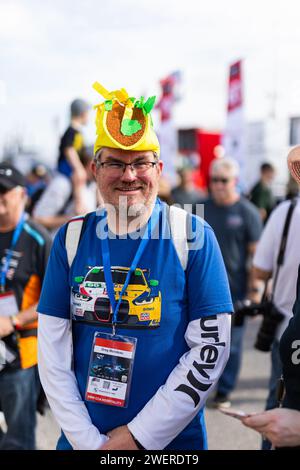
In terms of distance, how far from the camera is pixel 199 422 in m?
2.05

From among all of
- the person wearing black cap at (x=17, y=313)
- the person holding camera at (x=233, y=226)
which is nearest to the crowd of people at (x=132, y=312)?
the person wearing black cap at (x=17, y=313)

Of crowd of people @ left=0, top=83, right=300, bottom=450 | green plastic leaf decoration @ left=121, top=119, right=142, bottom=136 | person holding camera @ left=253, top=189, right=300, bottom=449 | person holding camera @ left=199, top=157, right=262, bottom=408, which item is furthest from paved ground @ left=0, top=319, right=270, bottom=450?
green plastic leaf decoration @ left=121, top=119, right=142, bottom=136

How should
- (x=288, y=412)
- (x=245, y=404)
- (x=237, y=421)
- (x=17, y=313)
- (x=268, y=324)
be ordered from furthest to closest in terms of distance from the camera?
1. (x=245, y=404)
2. (x=237, y=421)
3. (x=268, y=324)
4. (x=17, y=313)
5. (x=288, y=412)

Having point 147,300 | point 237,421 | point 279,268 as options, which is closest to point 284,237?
point 279,268

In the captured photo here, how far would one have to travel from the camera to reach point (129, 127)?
1.95m

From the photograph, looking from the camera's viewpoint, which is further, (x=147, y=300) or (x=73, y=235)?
(x=73, y=235)

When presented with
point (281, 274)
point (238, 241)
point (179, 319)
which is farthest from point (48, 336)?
point (238, 241)

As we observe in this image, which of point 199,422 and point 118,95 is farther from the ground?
point 118,95

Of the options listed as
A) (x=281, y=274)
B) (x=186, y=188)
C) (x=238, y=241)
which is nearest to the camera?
(x=281, y=274)

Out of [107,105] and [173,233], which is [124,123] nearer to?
[107,105]

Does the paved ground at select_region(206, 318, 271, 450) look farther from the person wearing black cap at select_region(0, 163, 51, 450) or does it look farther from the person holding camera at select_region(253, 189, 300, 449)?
the person wearing black cap at select_region(0, 163, 51, 450)

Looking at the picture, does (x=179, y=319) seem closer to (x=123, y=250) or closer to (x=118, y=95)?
(x=123, y=250)

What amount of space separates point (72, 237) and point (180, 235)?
0.41 metres

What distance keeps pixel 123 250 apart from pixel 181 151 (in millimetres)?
28389
